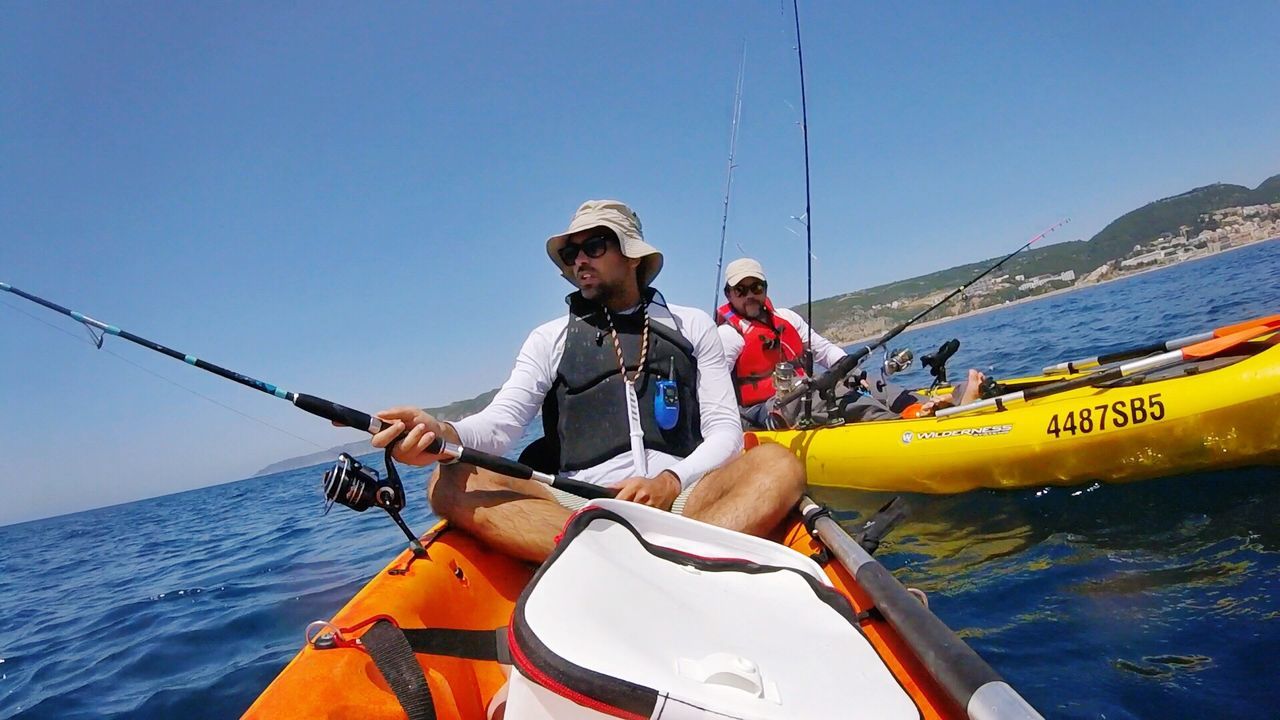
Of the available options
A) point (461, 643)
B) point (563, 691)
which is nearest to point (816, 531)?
point (461, 643)

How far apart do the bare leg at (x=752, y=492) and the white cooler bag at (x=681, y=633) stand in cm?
61

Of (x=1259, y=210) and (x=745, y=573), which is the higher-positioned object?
(x=1259, y=210)

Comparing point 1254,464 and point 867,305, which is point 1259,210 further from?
point 1254,464

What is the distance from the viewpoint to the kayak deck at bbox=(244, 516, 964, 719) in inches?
63.6

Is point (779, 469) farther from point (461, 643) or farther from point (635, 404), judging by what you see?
point (461, 643)

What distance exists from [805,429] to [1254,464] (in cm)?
362

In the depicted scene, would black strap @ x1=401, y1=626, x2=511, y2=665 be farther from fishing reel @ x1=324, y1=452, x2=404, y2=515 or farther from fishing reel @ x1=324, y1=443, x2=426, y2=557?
fishing reel @ x1=324, y1=452, x2=404, y2=515

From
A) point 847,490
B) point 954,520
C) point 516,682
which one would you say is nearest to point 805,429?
point 847,490

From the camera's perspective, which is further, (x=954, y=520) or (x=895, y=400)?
(x=895, y=400)

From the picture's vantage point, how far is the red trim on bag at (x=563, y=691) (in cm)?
126

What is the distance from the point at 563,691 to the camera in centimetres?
132

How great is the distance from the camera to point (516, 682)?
145cm

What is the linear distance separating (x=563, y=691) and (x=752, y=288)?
6.90 metres

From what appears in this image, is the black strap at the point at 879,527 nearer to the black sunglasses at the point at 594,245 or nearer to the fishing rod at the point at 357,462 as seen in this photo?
the fishing rod at the point at 357,462
